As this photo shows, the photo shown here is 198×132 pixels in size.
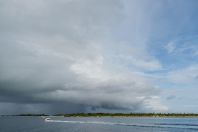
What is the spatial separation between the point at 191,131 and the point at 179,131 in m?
3.46

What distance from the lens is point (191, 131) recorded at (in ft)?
263

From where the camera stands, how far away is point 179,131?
82.2 m
